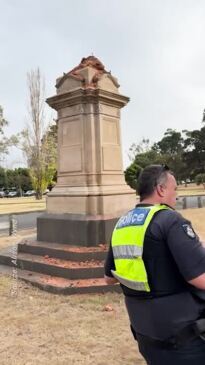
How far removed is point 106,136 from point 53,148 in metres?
32.9

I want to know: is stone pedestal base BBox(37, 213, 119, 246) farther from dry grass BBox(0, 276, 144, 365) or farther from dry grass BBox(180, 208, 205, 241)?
dry grass BBox(180, 208, 205, 241)

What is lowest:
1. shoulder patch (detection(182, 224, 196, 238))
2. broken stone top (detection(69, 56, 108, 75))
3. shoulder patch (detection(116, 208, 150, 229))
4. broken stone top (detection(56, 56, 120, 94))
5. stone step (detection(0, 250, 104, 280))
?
stone step (detection(0, 250, 104, 280))

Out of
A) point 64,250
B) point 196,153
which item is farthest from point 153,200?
point 196,153

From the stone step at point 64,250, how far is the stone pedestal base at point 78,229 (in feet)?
0.41

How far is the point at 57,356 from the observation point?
12.0 ft

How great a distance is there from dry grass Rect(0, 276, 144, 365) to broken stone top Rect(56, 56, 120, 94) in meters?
4.03

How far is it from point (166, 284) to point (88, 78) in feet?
20.8

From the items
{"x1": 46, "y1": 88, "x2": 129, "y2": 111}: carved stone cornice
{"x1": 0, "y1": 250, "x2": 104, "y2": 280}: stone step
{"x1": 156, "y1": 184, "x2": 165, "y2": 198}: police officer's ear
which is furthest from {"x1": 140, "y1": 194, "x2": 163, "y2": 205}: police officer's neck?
{"x1": 46, "y1": 88, "x2": 129, "y2": 111}: carved stone cornice

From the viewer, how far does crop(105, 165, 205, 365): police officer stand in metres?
1.86

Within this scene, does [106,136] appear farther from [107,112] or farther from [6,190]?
[6,190]

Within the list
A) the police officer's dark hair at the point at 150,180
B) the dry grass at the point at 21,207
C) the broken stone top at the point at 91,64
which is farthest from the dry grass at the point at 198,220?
the dry grass at the point at 21,207

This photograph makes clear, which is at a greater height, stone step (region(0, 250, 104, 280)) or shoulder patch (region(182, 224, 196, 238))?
shoulder patch (region(182, 224, 196, 238))

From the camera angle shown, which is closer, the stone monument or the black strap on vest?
the black strap on vest

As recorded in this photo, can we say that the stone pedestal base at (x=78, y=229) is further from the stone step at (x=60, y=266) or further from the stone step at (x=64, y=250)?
the stone step at (x=60, y=266)
